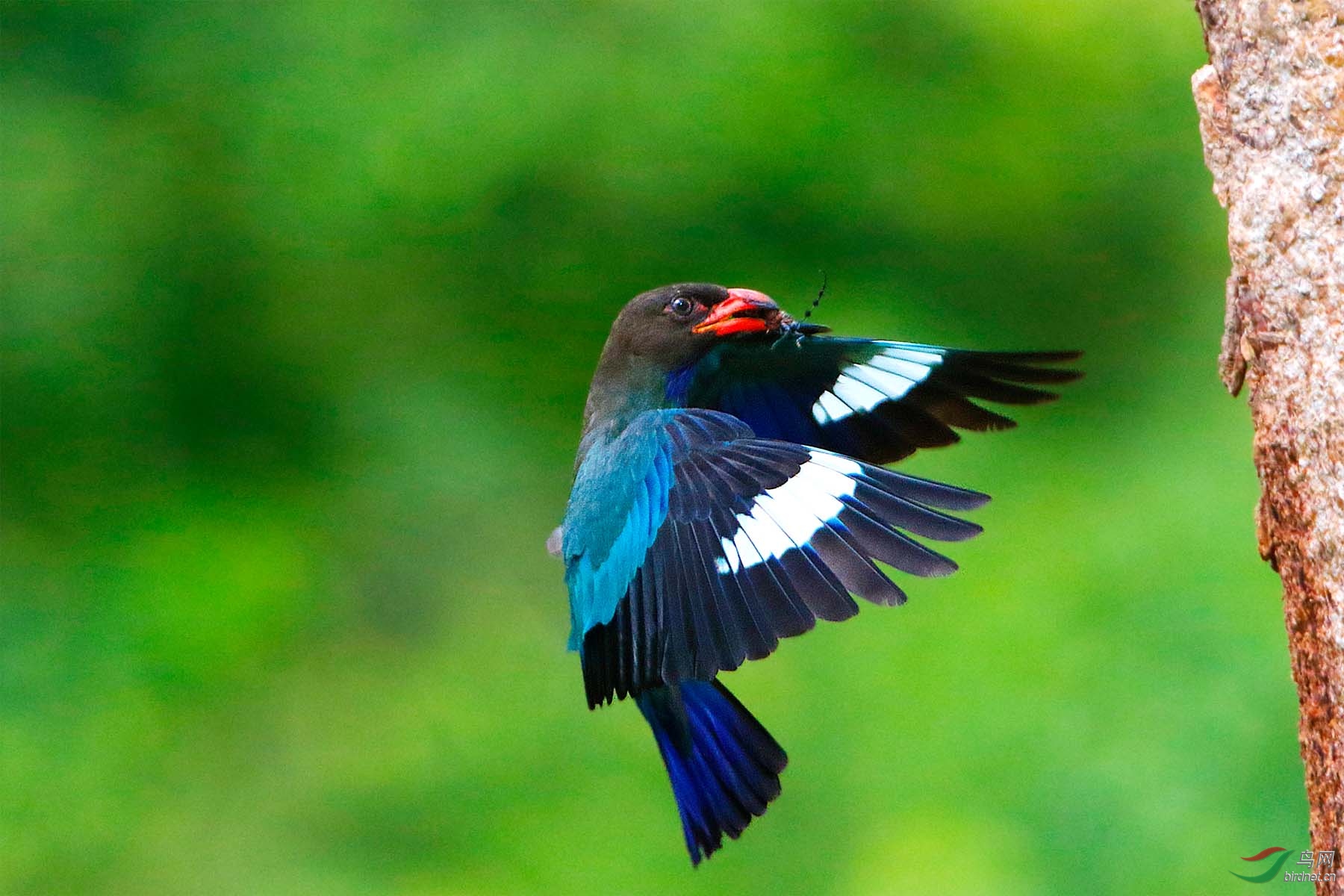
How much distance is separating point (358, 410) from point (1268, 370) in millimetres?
5255

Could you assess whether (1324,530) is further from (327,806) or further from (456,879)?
(327,806)

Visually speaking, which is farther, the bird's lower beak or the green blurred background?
the green blurred background

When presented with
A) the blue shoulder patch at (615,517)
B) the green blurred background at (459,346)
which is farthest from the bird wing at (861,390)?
the green blurred background at (459,346)

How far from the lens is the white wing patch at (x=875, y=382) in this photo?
9.82 feet

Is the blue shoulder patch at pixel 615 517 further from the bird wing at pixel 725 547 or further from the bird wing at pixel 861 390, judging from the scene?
the bird wing at pixel 861 390

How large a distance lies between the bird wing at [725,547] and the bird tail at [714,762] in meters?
0.21

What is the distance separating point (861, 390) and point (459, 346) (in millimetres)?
4186

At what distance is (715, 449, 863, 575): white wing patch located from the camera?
245 cm

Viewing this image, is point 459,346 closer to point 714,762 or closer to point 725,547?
point 714,762

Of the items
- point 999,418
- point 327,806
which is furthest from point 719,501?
point 327,806

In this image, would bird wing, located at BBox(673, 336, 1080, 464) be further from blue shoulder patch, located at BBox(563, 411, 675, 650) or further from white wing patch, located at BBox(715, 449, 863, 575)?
white wing patch, located at BBox(715, 449, 863, 575)

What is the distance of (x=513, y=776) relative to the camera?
561 cm

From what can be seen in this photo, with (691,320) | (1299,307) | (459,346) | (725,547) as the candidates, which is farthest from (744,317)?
(459,346)

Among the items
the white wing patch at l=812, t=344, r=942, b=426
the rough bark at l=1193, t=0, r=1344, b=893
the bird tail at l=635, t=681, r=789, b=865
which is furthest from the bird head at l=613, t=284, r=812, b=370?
the rough bark at l=1193, t=0, r=1344, b=893
